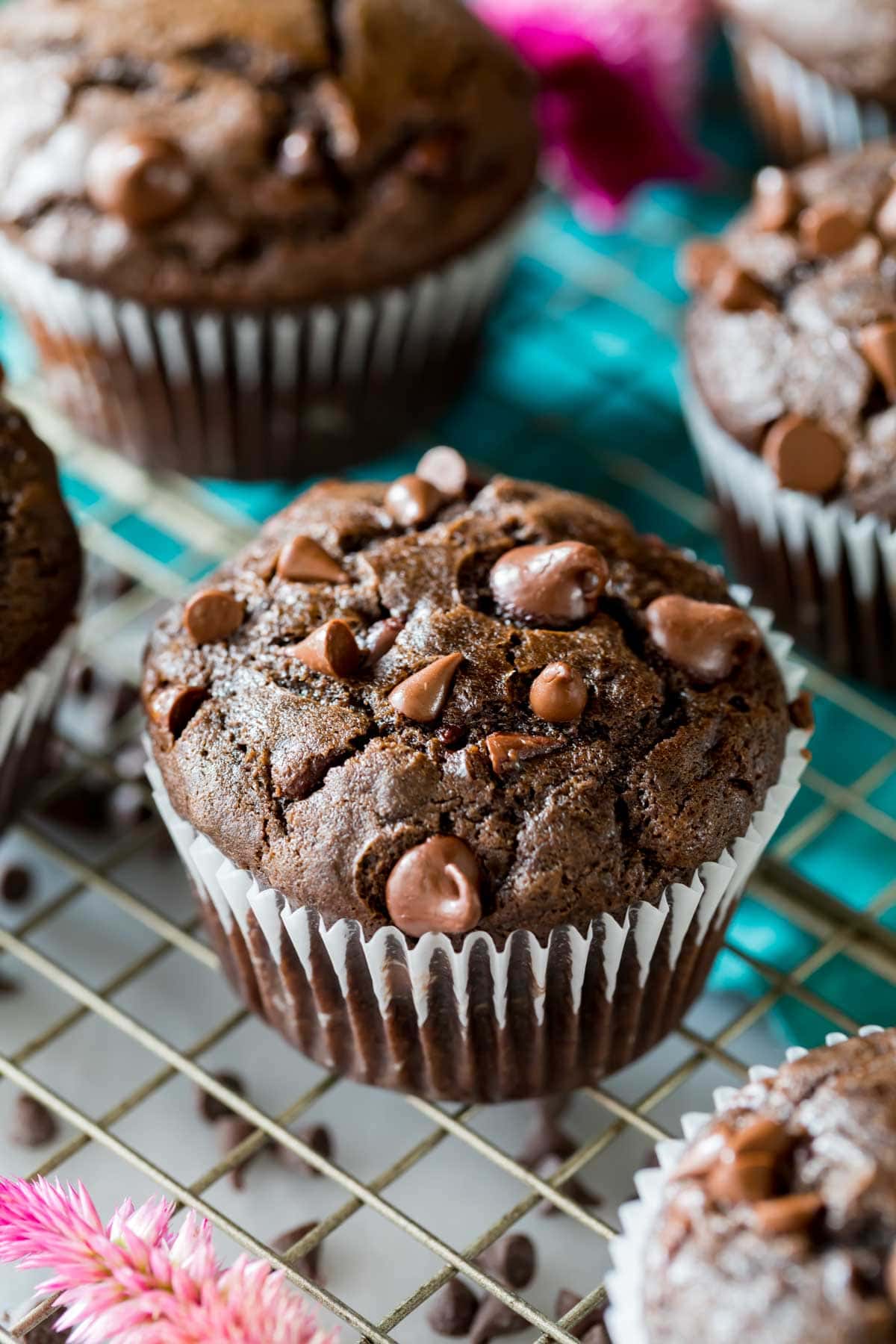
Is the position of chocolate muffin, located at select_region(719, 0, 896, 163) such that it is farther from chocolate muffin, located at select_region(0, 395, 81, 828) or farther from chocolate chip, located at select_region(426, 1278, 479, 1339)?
chocolate chip, located at select_region(426, 1278, 479, 1339)

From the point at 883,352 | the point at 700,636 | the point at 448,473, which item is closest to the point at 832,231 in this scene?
the point at 883,352

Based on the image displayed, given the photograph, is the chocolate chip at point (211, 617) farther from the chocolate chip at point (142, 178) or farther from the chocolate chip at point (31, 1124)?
the chocolate chip at point (142, 178)

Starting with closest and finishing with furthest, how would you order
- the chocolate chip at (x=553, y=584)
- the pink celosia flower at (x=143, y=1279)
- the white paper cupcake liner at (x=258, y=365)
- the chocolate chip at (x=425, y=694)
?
the pink celosia flower at (x=143, y=1279)
the chocolate chip at (x=425, y=694)
the chocolate chip at (x=553, y=584)
the white paper cupcake liner at (x=258, y=365)

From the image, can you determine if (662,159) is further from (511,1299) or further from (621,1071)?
(511,1299)

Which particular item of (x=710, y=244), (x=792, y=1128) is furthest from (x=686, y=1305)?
(x=710, y=244)

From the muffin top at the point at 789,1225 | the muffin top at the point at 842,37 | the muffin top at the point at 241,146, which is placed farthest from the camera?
the muffin top at the point at 842,37

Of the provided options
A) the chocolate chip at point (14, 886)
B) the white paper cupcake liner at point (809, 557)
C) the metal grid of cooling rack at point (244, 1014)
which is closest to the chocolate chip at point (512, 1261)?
the metal grid of cooling rack at point (244, 1014)
